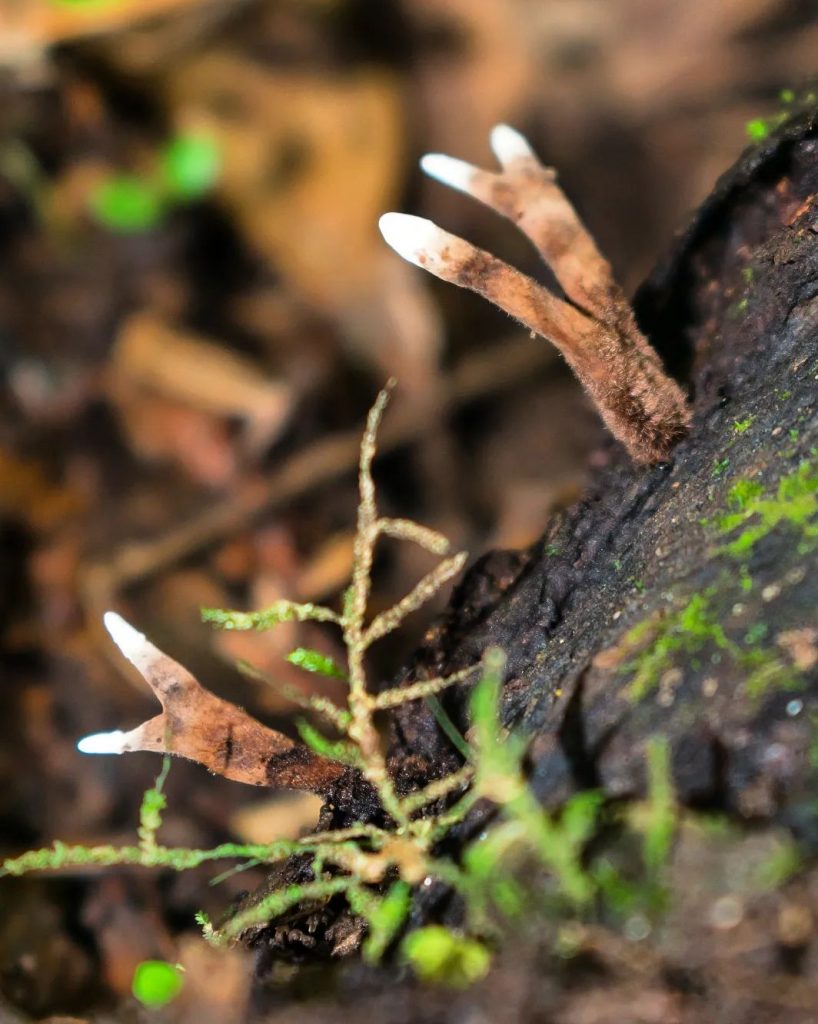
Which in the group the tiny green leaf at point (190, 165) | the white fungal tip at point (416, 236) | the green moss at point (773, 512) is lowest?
the green moss at point (773, 512)

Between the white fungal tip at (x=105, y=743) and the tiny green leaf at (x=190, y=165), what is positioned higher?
the tiny green leaf at (x=190, y=165)

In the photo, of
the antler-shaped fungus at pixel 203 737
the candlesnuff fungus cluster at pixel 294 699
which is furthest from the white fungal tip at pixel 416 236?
the antler-shaped fungus at pixel 203 737

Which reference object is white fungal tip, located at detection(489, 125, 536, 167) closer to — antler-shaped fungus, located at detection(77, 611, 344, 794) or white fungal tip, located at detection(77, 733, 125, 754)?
antler-shaped fungus, located at detection(77, 611, 344, 794)

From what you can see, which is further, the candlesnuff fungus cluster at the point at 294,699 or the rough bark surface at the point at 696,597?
the candlesnuff fungus cluster at the point at 294,699

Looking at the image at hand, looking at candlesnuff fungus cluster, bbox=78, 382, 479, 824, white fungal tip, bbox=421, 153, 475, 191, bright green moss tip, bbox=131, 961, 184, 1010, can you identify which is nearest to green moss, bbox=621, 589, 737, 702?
candlesnuff fungus cluster, bbox=78, 382, 479, 824

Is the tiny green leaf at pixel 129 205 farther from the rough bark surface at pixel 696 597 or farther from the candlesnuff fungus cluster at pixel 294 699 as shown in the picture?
the candlesnuff fungus cluster at pixel 294 699

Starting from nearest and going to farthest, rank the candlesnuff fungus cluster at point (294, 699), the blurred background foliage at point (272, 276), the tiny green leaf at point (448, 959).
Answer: the tiny green leaf at point (448, 959) → the candlesnuff fungus cluster at point (294, 699) → the blurred background foliage at point (272, 276)
